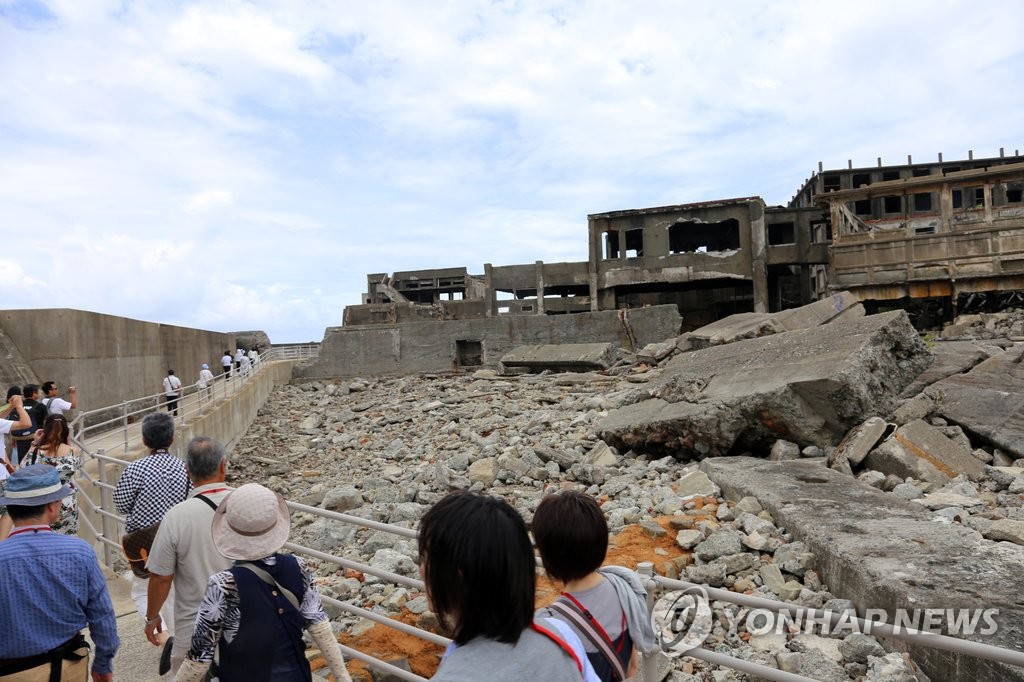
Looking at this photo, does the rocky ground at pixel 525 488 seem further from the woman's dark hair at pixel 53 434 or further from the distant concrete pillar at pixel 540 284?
the distant concrete pillar at pixel 540 284

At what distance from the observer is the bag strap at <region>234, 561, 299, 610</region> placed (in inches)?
86.5

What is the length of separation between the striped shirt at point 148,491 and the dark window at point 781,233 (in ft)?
94.0

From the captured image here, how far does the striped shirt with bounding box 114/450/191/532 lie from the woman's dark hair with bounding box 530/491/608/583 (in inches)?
90.8

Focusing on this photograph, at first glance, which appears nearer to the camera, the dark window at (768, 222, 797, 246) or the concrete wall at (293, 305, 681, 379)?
the concrete wall at (293, 305, 681, 379)

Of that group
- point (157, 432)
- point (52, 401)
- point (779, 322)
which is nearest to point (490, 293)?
point (779, 322)

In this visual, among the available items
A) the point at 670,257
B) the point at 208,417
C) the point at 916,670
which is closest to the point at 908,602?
the point at 916,670

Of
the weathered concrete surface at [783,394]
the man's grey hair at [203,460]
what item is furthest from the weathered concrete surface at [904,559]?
the man's grey hair at [203,460]

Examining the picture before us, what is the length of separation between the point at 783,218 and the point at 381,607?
2715 centimetres

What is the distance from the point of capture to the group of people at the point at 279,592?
1421 mm

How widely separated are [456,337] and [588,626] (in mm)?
18247

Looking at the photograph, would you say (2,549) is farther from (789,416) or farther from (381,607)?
(789,416)

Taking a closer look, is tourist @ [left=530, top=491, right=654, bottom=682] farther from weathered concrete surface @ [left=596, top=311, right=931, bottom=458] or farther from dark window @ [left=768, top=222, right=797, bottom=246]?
dark window @ [left=768, top=222, right=797, bottom=246]

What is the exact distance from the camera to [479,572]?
55.7 inches

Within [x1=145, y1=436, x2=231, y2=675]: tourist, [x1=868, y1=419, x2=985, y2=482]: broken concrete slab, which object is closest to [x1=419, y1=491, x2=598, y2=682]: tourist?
[x1=145, y1=436, x2=231, y2=675]: tourist
